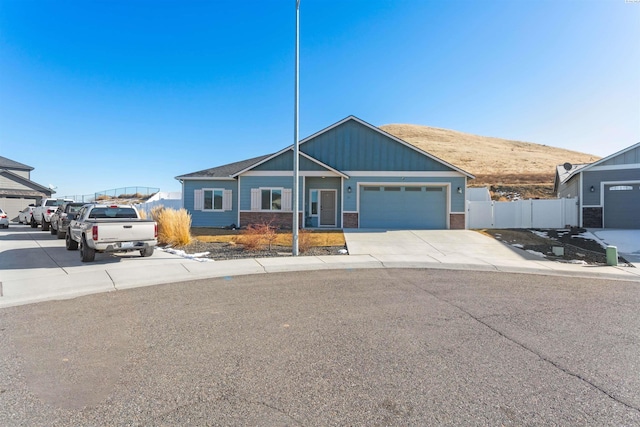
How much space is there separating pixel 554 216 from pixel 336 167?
13.7m

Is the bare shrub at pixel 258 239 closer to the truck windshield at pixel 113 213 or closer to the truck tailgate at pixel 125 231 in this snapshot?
the truck tailgate at pixel 125 231

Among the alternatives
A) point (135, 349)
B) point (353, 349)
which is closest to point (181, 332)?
point (135, 349)

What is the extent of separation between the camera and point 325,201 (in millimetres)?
21500

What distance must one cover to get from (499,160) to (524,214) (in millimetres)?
46155

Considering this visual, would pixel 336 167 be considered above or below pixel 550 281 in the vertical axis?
above

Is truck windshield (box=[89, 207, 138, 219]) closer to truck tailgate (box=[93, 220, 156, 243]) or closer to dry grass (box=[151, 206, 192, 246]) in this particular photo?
truck tailgate (box=[93, 220, 156, 243])

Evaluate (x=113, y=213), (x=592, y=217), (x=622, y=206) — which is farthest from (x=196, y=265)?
(x=622, y=206)

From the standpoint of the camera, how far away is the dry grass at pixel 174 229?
567 inches

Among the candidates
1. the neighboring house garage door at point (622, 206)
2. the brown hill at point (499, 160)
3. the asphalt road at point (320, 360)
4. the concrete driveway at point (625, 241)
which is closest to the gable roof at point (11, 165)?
the asphalt road at point (320, 360)

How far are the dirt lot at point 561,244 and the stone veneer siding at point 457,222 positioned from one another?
149 cm

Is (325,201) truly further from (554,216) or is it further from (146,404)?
(146,404)

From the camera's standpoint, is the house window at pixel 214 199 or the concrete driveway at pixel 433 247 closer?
the concrete driveway at pixel 433 247

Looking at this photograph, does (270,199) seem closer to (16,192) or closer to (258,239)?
(258,239)

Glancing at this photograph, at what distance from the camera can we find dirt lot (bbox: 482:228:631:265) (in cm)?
1270
